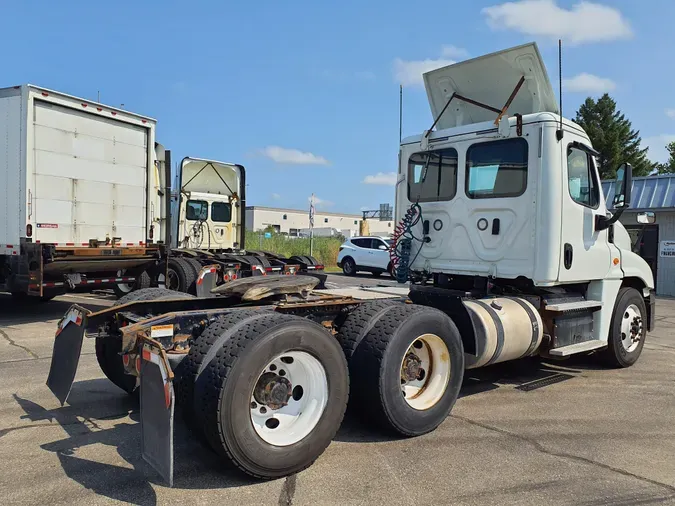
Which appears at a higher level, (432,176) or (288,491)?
(432,176)

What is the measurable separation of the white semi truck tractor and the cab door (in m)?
0.02

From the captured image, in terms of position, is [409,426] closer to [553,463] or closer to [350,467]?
[350,467]

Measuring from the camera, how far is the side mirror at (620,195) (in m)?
6.18

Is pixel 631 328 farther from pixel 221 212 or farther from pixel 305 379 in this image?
pixel 221 212

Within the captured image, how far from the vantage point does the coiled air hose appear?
6699 millimetres

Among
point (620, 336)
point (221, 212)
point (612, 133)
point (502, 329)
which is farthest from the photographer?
point (612, 133)

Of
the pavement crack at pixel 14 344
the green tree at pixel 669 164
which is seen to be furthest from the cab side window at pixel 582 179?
the green tree at pixel 669 164

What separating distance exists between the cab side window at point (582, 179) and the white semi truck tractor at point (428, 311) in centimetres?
2

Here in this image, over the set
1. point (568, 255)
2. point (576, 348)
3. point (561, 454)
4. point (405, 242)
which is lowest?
point (561, 454)

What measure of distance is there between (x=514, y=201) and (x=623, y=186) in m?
1.40

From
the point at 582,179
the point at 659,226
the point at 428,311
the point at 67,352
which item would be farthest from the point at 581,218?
the point at 659,226

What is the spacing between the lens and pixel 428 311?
14.9 ft

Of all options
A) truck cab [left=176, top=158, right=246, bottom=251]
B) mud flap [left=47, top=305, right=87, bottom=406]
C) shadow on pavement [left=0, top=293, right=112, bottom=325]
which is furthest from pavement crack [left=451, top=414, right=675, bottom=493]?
truck cab [left=176, top=158, right=246, bottom=251]

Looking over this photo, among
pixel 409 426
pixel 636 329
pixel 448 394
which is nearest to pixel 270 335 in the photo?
pixel 409 426
